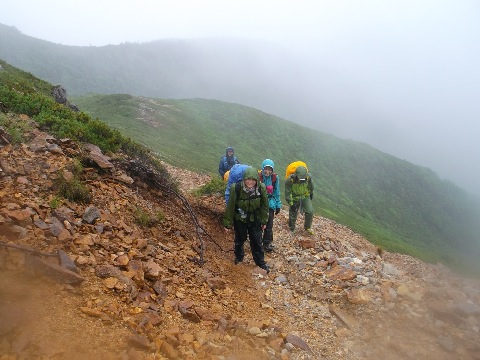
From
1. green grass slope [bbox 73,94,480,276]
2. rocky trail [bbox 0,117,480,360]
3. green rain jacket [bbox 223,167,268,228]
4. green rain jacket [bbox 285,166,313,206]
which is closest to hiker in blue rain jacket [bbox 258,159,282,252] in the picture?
rocky trail [bbox 0,117,480,360]

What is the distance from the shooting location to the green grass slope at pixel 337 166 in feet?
139

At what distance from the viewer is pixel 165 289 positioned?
A: 18.6 ft

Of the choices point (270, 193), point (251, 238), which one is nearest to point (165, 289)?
point (251, 238)

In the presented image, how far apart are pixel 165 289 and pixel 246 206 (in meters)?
2.68

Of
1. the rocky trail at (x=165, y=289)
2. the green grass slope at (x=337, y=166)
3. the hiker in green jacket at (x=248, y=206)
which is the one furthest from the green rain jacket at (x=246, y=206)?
the green grass slope at (x=337, y=166)

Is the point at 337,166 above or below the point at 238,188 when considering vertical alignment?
below

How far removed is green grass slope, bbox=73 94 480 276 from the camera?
4234 centimetres

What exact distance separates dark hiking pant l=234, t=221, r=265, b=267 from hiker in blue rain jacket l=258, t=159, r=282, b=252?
1151 mm

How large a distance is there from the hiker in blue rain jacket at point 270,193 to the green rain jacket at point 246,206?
1.50 metres

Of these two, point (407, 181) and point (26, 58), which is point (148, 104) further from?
point (26, 58)

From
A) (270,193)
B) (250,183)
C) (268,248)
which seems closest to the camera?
(250,183)

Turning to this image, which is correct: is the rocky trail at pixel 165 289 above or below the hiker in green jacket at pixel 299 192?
below

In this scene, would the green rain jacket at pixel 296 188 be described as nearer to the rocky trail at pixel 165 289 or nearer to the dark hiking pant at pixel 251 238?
the rocky trail at pixel 165 289

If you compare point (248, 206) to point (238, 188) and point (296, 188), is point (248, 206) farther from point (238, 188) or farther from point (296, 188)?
point (296, 188)
